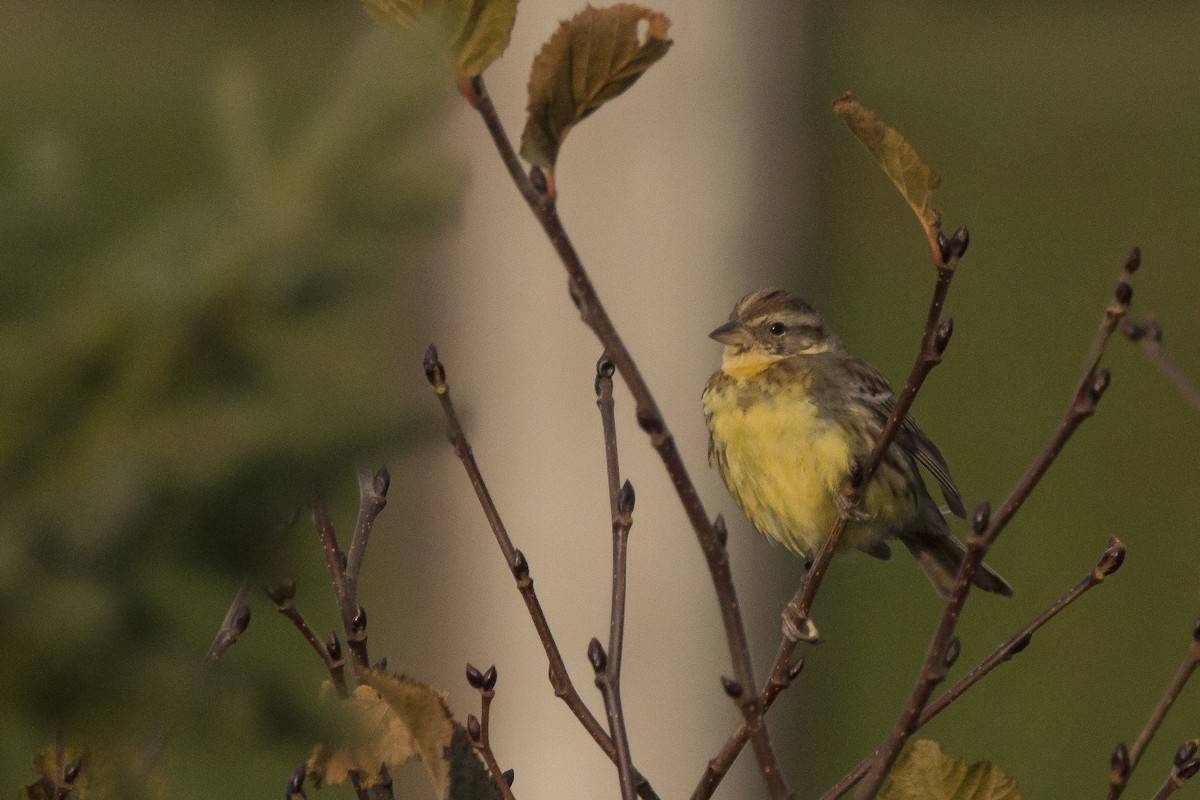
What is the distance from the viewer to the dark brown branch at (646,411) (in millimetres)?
931

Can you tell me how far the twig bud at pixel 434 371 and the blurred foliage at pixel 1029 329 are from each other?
2.11 meters

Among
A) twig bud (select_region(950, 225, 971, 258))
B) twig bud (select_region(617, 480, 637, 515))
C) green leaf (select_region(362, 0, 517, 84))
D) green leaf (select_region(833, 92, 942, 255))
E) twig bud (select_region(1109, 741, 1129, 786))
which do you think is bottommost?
twig bud (select_region(1109, 741, 1129, 786))

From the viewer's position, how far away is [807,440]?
Result: 2.38 meters

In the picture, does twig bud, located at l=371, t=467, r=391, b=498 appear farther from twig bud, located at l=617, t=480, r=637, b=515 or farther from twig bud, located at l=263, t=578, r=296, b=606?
twig bud, located at l=263, t=578, r=296, b=606

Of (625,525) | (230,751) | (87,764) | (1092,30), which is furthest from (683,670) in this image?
(1092,30)

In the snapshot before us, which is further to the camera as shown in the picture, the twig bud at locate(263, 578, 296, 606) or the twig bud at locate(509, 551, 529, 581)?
the twig bud at locate(509, 551, 529, 581)

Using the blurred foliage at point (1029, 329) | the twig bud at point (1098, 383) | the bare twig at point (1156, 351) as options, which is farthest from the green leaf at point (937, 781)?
the blurred foliage at point (1029, 329)

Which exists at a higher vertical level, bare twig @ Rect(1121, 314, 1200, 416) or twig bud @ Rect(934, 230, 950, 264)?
twig bud @ Rect(934, 230, 950, 264)

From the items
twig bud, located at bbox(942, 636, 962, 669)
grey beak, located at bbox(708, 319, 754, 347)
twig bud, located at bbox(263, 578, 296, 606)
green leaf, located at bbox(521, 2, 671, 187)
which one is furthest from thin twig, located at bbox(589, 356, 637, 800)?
grey beak, located at bbox(708, 319, 754, 347)

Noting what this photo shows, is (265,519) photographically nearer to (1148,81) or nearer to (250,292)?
(250,292)

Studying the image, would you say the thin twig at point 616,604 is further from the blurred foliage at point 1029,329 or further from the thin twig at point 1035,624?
the blurred foliage at point 1029,329

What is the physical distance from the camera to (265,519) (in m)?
0.79

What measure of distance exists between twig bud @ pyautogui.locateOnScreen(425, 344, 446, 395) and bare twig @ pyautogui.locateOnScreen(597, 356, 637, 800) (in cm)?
17

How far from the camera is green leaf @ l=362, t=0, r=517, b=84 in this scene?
921 mm
